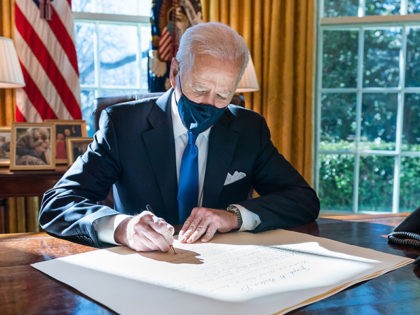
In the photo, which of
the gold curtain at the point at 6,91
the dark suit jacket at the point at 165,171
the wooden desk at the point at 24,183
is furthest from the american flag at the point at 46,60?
the dark suit jacket at the point at 165,171

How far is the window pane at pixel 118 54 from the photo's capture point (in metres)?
3.21

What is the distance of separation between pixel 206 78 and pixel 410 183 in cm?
270

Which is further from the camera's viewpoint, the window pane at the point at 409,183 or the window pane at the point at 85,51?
the window pane at the point at 409,183

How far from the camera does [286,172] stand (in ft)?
4.61

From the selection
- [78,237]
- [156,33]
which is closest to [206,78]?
[78,237]

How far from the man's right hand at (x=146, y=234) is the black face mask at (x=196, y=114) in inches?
17.7

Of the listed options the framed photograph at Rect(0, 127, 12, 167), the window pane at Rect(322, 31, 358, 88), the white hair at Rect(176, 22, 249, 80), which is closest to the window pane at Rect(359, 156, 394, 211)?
the window pane at Rect(322, 31, 358, 88)

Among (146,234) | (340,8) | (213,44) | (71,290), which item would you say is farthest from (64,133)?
(340,8)

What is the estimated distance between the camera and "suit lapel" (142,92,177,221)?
4.27 ft

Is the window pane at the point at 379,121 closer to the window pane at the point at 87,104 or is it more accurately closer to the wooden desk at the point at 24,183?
the window pane at the point at 87,104

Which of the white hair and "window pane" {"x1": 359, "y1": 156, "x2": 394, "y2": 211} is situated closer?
the white hair

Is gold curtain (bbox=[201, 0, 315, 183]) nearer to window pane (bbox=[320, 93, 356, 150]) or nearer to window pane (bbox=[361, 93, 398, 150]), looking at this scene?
window pane (bbox=[320, 93, 356, 150])

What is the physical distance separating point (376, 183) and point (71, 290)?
3.11 metres

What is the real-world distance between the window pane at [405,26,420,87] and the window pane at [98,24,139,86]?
207 cm
